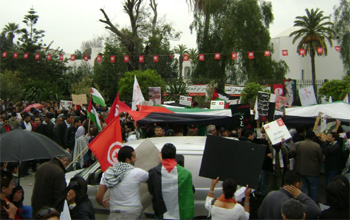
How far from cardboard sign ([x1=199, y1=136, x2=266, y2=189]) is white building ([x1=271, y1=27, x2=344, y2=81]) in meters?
44.5

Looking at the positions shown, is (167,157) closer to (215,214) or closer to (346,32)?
(215,214)

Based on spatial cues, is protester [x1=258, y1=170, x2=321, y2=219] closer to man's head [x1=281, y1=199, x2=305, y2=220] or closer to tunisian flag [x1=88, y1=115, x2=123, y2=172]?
man's head [x1=281, y1=199, x2=305, y2=220]

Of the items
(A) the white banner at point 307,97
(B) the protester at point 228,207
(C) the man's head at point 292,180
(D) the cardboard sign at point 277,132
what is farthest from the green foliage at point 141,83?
(B) the protester at point 228,207

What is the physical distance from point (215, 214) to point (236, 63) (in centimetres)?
3401

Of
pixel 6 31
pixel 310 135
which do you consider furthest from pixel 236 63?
pixel 6 31

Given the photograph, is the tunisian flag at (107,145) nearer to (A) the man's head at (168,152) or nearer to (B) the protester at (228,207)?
(A) the man's head at (168,152)

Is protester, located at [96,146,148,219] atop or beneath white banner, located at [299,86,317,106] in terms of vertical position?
beneath

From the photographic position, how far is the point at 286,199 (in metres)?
4.32

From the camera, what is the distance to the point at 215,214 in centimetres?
423

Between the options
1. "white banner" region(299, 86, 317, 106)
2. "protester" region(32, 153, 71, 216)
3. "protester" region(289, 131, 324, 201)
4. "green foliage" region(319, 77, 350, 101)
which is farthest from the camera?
"green foliage" region(319, 77, 350, 101)

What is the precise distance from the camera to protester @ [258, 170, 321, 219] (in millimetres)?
4223

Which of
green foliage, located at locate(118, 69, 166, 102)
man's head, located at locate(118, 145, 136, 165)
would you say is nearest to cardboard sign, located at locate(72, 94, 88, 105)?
green foliage, located at locate(118, 69, 166, 102)

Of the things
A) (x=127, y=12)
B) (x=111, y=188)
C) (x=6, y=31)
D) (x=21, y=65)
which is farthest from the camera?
(x=6, y=31)

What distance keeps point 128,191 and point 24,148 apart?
4.72 ft
